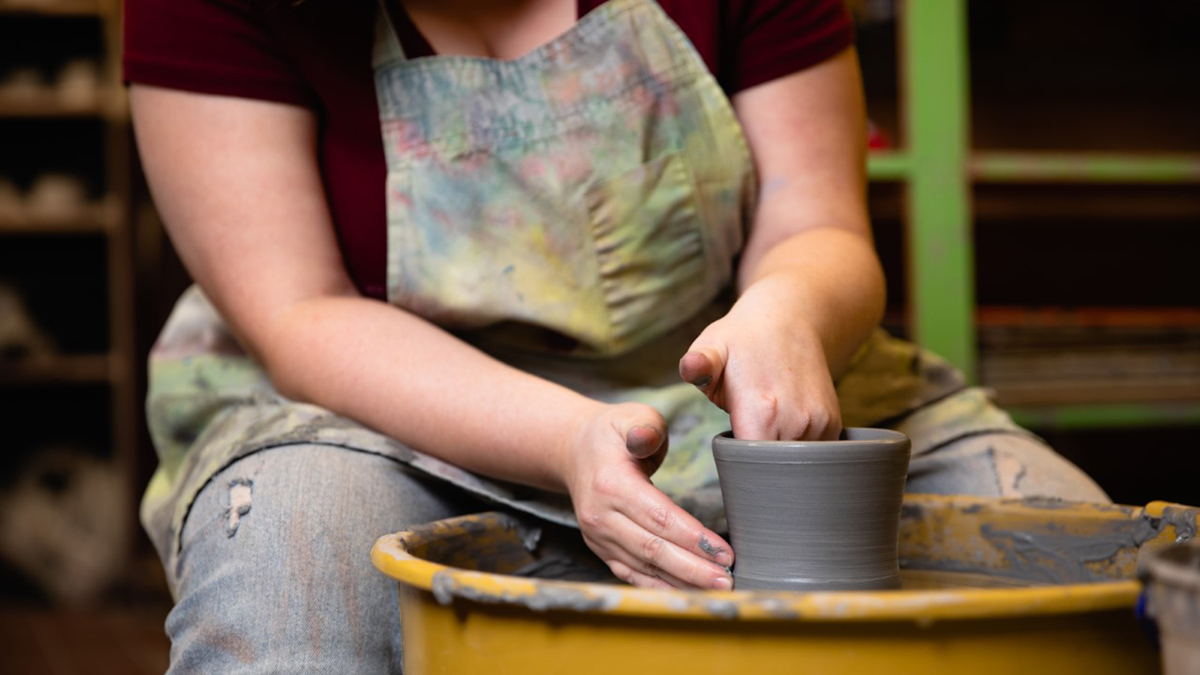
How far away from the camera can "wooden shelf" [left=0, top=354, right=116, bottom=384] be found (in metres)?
2.93

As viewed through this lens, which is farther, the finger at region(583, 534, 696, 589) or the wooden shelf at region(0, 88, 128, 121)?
the wooden shelf at region(0, 88, 128, 121)

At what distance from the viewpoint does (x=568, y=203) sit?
97 centimetres

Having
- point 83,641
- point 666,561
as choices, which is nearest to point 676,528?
point 666,561

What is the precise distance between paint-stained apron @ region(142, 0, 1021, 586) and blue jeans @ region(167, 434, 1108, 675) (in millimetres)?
103

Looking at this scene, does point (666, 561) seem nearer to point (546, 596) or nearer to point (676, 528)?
point (676, 528)

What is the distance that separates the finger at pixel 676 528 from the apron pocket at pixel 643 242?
1.07ft

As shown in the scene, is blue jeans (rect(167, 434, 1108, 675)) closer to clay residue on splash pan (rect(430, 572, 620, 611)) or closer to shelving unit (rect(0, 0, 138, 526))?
clay residue on splash pan (rect(430, 572, 620, 611))

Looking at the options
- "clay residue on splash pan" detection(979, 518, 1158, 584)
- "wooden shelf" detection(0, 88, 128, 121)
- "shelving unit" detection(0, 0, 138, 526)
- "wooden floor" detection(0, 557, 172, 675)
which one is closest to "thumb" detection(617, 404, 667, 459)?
"clay residue on splash pan" detection(979, 518, 1158, 584)

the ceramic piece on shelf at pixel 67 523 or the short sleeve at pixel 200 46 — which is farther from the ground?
the short sleeve at pixel 200 46

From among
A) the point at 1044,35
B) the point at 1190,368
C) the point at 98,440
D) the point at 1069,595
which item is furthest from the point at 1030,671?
the point at 98,440

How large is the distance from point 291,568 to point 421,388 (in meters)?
0.17

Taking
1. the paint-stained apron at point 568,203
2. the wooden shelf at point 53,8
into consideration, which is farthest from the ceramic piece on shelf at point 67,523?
the paint-stained apron at point 568,203

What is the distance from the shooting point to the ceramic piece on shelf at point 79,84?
2.94 meters

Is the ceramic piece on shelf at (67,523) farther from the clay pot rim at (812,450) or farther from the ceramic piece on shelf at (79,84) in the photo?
the clay pot rim at (812,450)
